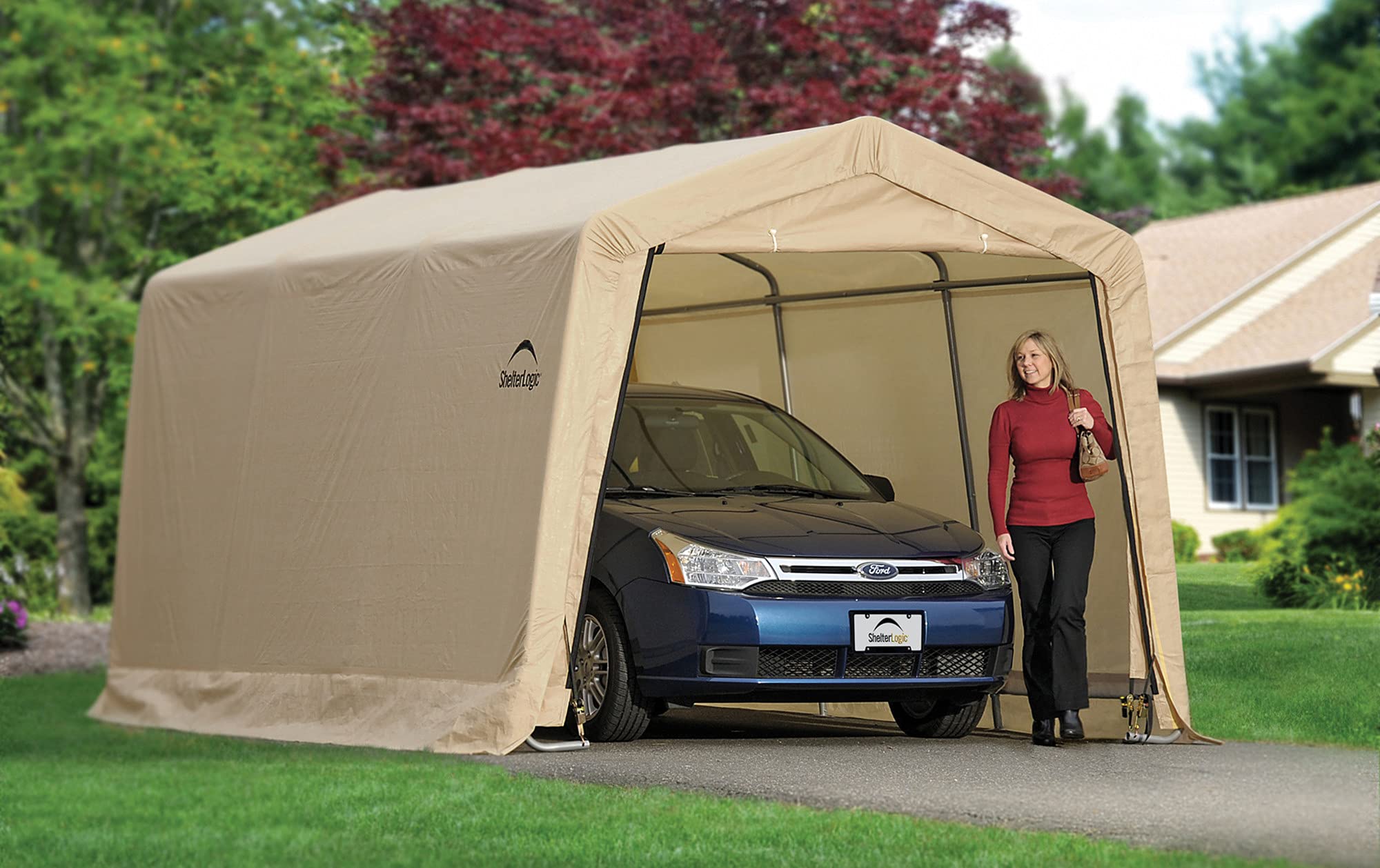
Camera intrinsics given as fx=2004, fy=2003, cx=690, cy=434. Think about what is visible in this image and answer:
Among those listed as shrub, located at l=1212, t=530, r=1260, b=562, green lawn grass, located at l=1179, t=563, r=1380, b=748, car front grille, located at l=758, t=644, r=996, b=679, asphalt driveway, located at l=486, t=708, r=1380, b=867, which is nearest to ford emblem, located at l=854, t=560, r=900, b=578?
car front grille, located at l=758, t=644, r=996, b=679

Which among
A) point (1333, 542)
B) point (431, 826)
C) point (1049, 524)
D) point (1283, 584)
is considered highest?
point (1333, 542)

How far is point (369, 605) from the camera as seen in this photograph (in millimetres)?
10234

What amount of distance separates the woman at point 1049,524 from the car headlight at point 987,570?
0.12m

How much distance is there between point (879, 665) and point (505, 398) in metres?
2.17

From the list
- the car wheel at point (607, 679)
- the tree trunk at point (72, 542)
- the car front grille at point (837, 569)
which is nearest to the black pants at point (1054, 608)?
the car front grille at point (837, 569)

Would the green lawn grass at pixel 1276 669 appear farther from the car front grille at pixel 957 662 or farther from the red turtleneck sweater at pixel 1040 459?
the red turtleneck sweater at pixel 1040 459

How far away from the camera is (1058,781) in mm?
8219

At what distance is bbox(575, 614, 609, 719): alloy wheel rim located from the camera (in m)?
9.56

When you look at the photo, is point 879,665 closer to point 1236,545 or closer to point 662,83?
point 662,83

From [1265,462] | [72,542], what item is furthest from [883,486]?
[72,542]

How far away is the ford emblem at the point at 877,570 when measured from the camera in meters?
9.41

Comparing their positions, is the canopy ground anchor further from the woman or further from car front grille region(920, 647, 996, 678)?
the woman

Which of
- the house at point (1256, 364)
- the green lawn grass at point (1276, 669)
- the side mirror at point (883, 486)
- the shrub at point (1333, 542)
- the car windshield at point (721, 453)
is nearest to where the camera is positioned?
the green lawn grass at point (1276, 669)

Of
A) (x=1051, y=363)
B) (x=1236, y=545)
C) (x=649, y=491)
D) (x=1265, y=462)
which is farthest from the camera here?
(x=1265, y=462)
